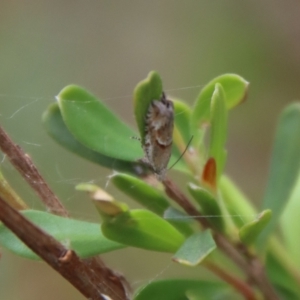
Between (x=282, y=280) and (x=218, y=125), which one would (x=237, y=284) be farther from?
(x=218, y=125)

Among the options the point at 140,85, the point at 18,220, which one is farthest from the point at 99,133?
the point at 18,220

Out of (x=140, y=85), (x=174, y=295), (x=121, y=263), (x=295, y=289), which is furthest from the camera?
(x=121, y=263)

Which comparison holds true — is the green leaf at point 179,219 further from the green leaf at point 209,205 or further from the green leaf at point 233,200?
the green leaf at point 233,200

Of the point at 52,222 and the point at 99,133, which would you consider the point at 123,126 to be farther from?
the point at 52,222

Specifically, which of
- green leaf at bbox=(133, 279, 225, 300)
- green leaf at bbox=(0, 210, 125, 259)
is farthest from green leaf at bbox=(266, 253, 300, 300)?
green leaf at bbox=(0, 210, 125, 259)

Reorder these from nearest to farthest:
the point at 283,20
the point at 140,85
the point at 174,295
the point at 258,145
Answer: the point at 140,85 → the point at 174,295 → the point at 258,145 → the point at 283,20

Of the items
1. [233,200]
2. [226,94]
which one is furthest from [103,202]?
[233,200]

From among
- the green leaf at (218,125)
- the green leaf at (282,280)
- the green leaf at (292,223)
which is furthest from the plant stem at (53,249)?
the green leaf at (292,223)
